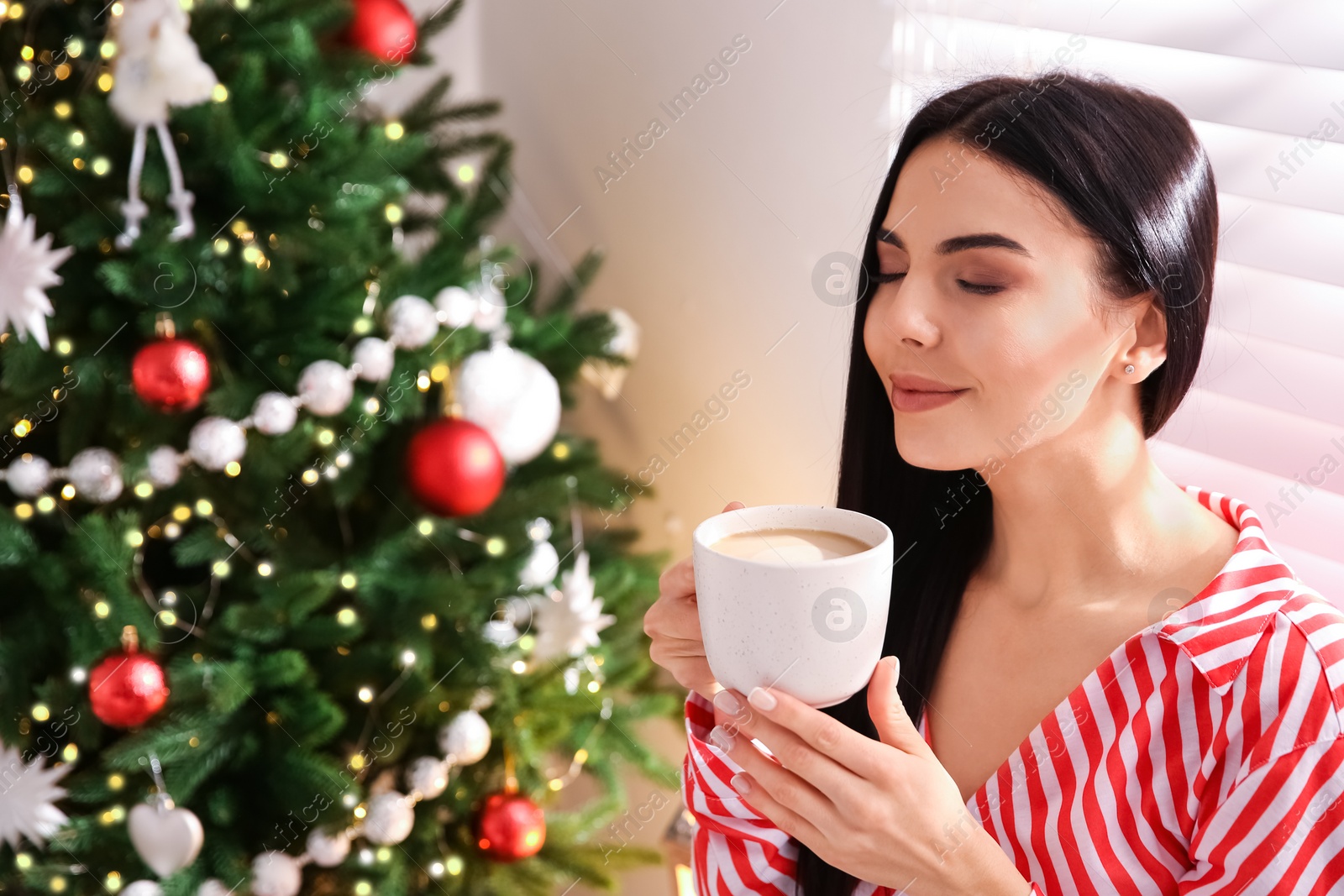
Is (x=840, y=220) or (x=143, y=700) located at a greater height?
(x=840, y=220)

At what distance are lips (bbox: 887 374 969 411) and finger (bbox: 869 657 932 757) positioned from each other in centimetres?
26

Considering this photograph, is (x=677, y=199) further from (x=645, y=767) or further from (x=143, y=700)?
(x=143, y=700)

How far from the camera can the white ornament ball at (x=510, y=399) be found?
1465 mm

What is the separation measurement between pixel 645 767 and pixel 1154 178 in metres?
1.20

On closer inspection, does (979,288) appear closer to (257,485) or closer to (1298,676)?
(1298,676)

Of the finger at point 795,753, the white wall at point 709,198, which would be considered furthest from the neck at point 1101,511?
the white wall at point 709,198

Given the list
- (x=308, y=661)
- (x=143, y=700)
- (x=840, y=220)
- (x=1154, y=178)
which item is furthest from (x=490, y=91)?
(x=1154, y=178)

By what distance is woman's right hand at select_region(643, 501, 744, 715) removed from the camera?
0.90m

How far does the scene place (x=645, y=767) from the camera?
1.71 meters

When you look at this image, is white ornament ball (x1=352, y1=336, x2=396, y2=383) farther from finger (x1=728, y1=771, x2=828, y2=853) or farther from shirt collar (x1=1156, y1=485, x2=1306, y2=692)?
shirt collar (x1=1156, y1=485, x2=1306, y2=692)

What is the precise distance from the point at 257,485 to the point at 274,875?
52 centimetres

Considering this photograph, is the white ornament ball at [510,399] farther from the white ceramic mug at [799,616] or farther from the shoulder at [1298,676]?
the shoulder at [1298,676]

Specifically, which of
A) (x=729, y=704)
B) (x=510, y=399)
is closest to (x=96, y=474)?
(x=510, y=399)

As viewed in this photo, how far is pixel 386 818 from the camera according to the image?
1.45 metres
